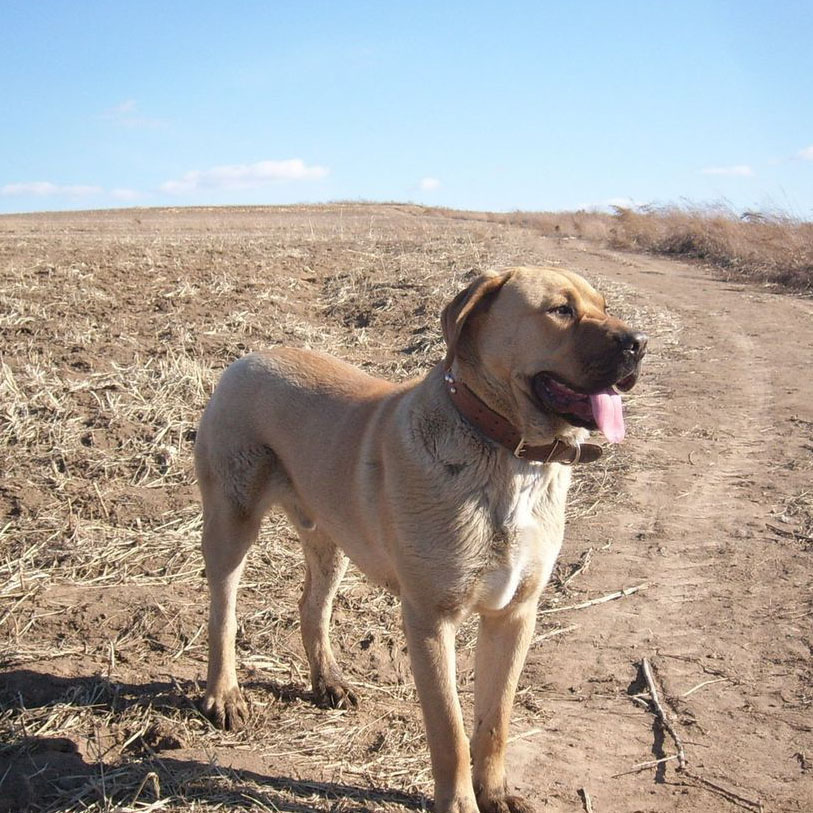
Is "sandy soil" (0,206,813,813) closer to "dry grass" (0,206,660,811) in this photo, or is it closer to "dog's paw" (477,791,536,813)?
"dry grass" (0,206,660,811)

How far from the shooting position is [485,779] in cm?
363

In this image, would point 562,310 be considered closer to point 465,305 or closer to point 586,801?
point 465,305

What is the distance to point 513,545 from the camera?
10.9ft

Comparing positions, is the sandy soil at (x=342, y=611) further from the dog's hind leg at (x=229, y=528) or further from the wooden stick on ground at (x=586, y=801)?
the dog's hind leg at (x=229, y=528)

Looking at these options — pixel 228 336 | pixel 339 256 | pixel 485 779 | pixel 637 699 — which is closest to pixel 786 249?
pixel 339 256

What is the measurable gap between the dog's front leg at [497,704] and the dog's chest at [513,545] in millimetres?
219

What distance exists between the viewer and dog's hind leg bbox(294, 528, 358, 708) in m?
4.55

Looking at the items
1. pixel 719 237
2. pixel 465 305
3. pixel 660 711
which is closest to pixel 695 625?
pixel 660 711

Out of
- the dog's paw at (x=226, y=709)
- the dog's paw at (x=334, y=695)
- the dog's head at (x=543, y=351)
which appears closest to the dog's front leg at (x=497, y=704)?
the dog's head at (x=543, y=351)

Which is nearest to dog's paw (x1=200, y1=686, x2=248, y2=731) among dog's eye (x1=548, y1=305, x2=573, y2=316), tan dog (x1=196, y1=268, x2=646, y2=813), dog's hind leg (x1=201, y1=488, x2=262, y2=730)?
dog's hind leg (x1=201, y1=488, x2=262, y2=730)

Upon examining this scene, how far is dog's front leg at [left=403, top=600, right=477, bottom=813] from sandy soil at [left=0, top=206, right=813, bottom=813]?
0.43m

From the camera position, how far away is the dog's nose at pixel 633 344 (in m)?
3.16

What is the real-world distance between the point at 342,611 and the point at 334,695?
38.2 inches

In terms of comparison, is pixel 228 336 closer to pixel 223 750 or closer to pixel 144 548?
pixel 144 548
